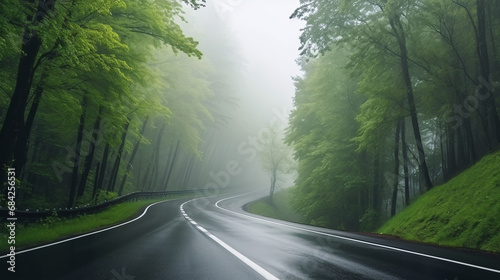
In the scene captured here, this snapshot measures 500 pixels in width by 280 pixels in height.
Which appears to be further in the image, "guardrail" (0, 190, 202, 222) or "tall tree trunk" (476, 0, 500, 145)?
"tall tree trunk" (476, 0, 500, 145)

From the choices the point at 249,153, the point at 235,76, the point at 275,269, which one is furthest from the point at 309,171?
the point at 249,153

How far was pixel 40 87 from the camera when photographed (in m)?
9.74

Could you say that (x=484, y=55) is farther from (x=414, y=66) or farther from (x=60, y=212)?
(x=60, y=212)

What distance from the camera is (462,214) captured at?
9250 millimetres

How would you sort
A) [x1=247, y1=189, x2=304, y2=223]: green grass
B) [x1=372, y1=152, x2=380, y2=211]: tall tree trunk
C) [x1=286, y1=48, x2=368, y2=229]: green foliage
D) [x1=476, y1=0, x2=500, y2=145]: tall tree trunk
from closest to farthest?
[x1=476, y1=0, x2=500, y2=145]: tall tree trunk → [x1=372, y1=152, x2=380, y2=211]: tall tree trunk → [x1=286, y1=48, x2=368, y2=229]: green foliage → [x1=247, y1=189, x2=304, y2=223]: green grass

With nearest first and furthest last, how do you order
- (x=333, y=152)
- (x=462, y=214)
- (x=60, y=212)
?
1. (x=462, y=214)
2. (x=60, y=212)
3. (x=333, y=152)

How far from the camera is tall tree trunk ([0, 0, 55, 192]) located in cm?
769

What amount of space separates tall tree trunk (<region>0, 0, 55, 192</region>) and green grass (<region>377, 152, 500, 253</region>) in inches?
494

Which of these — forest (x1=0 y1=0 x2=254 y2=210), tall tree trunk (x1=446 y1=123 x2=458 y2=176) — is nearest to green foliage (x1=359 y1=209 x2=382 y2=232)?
tall tree trunk (x1=446 y1=123 x2=458 y2=176)

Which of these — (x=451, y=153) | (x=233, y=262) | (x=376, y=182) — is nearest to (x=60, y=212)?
(x=233, y=262)

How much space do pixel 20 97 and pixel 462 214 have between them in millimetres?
13587

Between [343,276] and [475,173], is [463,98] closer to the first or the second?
[475,173]

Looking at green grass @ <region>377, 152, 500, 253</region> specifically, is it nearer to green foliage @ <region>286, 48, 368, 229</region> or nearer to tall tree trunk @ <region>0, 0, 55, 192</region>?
green foliage @ <region>286, 48, 368, 229</region>

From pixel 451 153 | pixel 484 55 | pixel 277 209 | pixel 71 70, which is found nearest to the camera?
pixel 71 70
